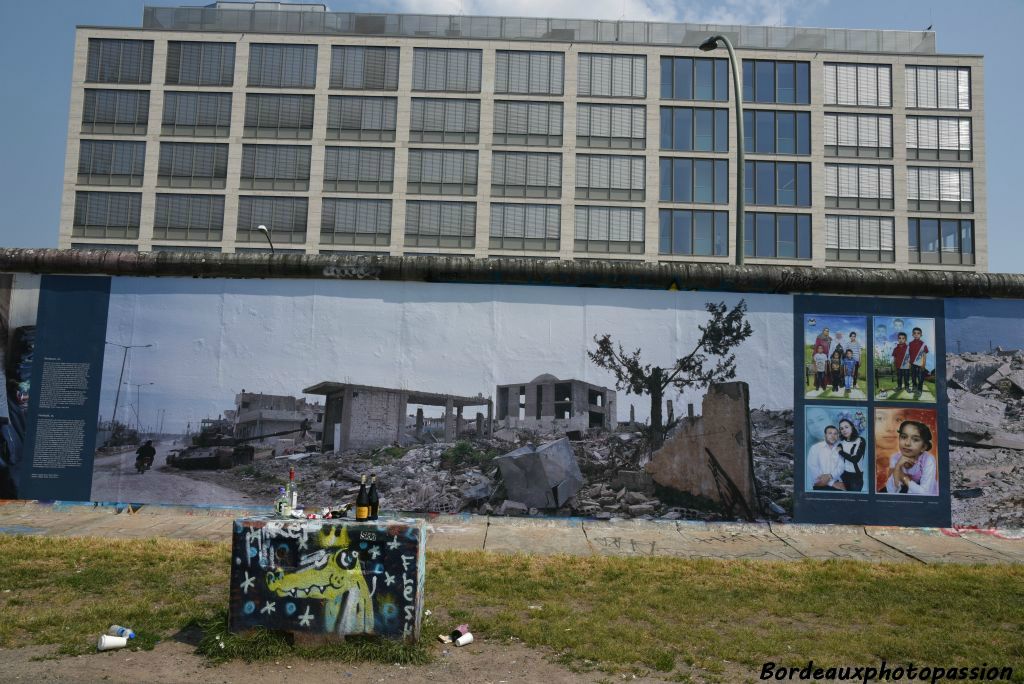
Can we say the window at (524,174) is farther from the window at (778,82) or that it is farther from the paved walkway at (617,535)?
the paved walkway at (617,535)

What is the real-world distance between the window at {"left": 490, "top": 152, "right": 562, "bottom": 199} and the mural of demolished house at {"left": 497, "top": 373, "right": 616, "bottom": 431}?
38.1 metres

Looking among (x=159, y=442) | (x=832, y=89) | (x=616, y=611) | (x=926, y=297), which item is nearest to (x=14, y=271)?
(x=159, y=442)

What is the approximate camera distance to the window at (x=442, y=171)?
48281 millimetres

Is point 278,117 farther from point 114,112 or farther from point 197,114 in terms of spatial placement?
point 114,112

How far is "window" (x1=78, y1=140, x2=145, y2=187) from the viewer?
1896 inches

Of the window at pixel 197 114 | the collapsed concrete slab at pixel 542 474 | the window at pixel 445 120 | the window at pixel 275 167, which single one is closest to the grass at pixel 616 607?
the collapsed concrete slab at pixel 542 474

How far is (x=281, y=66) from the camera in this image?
160 ft

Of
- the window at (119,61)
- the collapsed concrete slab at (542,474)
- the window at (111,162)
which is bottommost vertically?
the collapsed concrete slab at (542,474)

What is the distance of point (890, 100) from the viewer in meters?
48.9

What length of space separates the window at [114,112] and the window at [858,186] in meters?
42.6

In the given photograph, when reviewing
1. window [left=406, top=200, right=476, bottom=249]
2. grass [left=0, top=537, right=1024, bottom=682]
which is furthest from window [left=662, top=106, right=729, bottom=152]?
grass [left=0, top=537, right=1024, bottom=682]

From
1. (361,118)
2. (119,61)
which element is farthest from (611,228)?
(119,61)

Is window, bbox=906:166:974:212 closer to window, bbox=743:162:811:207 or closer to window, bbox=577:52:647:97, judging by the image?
window, bbox=743:162:811:207

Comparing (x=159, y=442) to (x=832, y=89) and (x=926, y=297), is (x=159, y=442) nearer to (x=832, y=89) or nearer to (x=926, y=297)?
(x=926, y=297)
